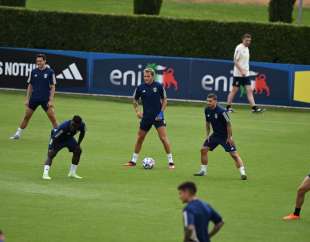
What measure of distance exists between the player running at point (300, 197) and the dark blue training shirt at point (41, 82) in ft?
34.4

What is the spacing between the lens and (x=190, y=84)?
35781 mm

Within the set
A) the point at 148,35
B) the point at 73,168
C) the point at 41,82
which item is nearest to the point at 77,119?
the point at 73,168

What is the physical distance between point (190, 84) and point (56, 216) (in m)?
19.4

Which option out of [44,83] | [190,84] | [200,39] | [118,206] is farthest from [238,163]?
[200,39]

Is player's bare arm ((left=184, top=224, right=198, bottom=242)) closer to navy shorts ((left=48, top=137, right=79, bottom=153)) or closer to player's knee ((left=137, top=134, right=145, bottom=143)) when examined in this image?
navy shorts ((left=48, top=137, right=79, bottom=153))

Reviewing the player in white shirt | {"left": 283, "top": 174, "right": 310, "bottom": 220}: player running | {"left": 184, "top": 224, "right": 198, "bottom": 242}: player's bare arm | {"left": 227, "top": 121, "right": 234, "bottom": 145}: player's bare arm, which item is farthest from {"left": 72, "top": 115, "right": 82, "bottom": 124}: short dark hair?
the player in white shirt

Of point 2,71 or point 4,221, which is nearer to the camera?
point 4,221

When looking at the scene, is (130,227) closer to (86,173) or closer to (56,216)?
(56,216)

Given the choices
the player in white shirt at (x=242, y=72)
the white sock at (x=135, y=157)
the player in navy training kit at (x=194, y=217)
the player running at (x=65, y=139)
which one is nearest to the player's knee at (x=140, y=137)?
the white sock at (x=135, y=157)

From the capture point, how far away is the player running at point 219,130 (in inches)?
805

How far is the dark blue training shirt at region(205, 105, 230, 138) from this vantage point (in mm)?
20438

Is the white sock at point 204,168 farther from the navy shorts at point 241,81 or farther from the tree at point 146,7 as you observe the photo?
the tree at point 146,7

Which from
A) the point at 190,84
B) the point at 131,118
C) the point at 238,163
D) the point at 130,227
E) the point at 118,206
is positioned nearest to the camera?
the point at 130,227

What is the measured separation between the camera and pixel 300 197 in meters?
16.8
